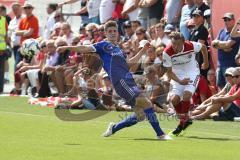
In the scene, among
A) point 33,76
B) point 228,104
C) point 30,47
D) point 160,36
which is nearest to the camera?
point 228,104

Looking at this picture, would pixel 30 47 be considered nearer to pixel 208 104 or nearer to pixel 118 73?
pixel 208 104

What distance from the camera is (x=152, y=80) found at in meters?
20.6

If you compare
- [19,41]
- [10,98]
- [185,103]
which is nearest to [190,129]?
[185,103]

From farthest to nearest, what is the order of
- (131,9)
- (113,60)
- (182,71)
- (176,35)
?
(131,9), (182,71), (176,35), (113,60)

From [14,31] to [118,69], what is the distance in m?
12.8

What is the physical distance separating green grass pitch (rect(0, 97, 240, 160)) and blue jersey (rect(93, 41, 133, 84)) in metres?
1.09

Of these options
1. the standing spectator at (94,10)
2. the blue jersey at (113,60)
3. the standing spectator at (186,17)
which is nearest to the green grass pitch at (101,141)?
the blue jersey at (113,60)

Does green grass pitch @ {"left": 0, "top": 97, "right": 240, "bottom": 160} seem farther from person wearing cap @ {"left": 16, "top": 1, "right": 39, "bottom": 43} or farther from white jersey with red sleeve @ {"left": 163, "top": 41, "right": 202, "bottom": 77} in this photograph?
person wearing cap @ {"left": 16, "top": 1, "right": 39, "bottom": 43}

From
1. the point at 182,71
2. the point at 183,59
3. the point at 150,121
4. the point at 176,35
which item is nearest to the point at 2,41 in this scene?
the point at 182,71

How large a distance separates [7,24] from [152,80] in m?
9.43

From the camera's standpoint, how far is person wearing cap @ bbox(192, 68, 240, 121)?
1806 cm

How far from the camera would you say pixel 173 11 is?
2220cm

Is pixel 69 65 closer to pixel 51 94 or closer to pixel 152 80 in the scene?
pixel 51 94

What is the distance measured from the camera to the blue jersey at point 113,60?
1519cm
